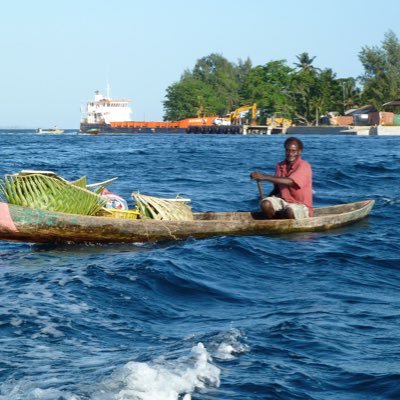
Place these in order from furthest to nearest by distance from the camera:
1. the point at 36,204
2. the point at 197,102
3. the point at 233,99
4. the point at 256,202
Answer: the point at 233,99
the point at 197,102
the point at 256,202
the point at 36,204

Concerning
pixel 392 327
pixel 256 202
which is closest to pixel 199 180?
pixel 256 202

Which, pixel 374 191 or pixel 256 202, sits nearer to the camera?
pixel 256 202

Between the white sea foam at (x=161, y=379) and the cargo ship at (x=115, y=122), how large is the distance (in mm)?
85274

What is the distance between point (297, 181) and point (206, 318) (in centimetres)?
483

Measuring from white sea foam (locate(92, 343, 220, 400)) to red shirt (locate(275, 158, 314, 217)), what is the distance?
6.18m

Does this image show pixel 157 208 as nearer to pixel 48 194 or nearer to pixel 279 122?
pixel 48 194

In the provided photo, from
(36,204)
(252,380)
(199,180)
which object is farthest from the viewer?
(199,180)

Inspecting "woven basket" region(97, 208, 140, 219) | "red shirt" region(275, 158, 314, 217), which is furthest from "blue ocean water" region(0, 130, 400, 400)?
"woven basket" region(97, 208, 140, 219)

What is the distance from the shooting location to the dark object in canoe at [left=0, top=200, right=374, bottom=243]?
10719 millimetres

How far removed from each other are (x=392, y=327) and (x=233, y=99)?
111543mm

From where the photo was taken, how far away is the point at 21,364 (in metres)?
6.05

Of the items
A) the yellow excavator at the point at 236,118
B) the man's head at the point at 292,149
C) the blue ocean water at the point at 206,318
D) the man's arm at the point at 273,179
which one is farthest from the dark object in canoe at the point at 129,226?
the yellow excavator at the point at 236,118

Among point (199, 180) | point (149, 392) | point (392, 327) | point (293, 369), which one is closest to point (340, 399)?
point (293, 369)

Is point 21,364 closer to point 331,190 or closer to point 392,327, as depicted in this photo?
point 392,327
